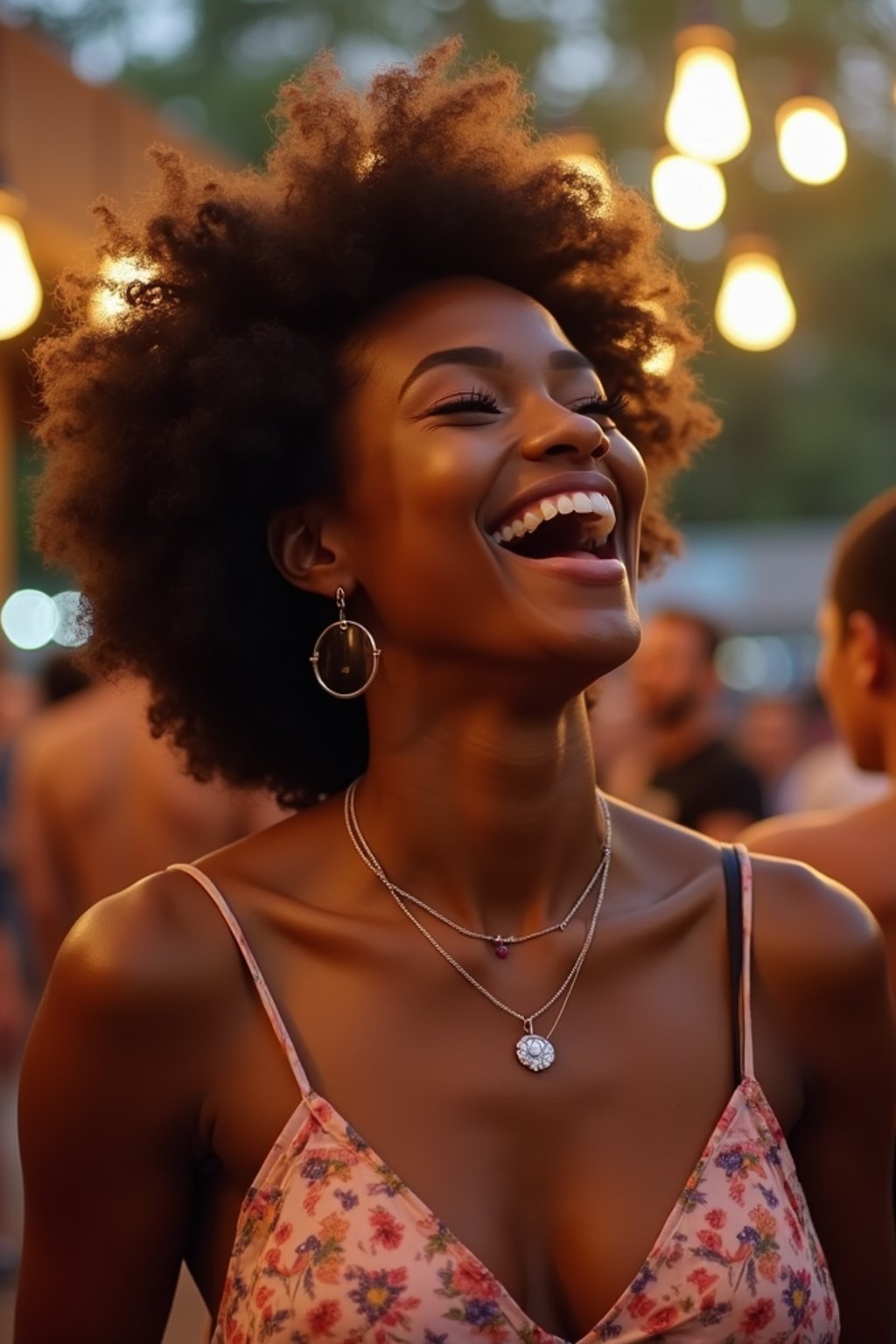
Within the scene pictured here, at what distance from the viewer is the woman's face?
2402mm

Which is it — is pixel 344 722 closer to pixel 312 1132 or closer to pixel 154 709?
pixel 154 709

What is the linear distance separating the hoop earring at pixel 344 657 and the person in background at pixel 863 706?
111cm

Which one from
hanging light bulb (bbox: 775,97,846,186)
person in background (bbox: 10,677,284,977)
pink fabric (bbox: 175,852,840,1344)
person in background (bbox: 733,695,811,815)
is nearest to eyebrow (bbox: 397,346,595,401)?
pink fabric (bbox: 175,852,840,1344)

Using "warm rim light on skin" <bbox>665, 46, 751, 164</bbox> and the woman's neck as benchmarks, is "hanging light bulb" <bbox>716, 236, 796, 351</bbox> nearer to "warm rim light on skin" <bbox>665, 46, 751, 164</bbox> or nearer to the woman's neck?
"warm rim light on skin" <bbox>665, 46, 751, 164</bbox>

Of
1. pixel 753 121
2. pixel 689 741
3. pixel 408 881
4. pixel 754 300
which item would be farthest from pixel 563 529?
pixel 753 121

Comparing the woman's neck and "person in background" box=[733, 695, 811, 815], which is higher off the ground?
the woman's neck

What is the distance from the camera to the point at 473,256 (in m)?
2.72

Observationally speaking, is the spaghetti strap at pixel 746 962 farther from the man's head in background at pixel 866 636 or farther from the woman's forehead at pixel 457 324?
the man's head in background at pixel 866 636

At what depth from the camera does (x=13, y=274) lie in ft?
21.5

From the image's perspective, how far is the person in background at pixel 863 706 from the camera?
339cm

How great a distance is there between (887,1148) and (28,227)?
27.5 ft

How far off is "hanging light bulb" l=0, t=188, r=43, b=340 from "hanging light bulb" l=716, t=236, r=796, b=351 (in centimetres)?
279

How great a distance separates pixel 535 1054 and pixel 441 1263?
1.00 ft

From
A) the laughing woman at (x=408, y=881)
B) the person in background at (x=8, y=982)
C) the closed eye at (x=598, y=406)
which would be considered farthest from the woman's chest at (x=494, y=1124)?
the person in background at (x=8, y=982)
